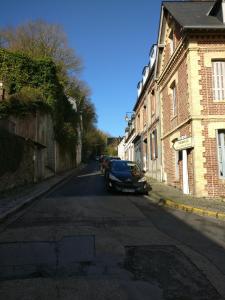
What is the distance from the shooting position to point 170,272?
5195 millimetres

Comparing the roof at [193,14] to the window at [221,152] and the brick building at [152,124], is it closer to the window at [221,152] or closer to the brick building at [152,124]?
the window at [221,152]

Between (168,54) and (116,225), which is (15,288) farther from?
(168,54)

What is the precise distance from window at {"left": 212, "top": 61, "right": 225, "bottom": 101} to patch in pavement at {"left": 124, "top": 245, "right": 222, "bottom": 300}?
9.67 m

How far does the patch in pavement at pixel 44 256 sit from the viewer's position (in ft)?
17.0

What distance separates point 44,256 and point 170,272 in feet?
6.83

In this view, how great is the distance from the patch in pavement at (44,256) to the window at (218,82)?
982 centimetres

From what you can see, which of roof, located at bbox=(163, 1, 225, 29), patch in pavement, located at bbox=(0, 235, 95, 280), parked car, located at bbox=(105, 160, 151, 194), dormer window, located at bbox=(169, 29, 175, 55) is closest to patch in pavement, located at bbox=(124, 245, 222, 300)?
patch in pavement, located at bbox=(0, 235, 95, 280)

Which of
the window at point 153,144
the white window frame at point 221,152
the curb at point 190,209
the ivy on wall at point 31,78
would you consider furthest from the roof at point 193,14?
the ivy on wall at point 31,78

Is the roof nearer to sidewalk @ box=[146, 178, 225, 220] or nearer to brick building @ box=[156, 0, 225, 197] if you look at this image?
brick building @ box=[156, 0, 225, 197]

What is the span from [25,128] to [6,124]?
291cm

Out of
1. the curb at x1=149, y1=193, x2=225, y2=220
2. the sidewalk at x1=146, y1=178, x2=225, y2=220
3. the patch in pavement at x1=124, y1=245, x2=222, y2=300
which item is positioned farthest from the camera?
the sidewalk at x1=146, y1=178, x2=225, y2=220

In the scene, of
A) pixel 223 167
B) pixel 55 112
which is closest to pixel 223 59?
pixel 223 167

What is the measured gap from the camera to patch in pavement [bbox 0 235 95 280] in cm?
517

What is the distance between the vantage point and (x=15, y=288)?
177 inches
